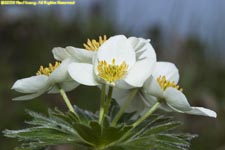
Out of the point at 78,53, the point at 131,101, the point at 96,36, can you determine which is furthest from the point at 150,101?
the point at 96,36

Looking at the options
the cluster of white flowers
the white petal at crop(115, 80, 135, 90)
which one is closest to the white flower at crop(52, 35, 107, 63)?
the cluster of white flowers

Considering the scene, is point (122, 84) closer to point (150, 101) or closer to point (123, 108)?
point (123, 108)

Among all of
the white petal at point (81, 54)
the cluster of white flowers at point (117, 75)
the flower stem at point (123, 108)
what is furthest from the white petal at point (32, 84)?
the flower stem at point (123, 108)

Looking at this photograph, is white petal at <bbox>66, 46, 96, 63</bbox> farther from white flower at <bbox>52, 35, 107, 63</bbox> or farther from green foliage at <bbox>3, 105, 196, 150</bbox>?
green foliage at <bbox>3, 105, 196, 150</bbox>

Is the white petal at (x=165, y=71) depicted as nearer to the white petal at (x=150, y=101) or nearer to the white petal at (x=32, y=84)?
the white petal at (x=150, y=101)

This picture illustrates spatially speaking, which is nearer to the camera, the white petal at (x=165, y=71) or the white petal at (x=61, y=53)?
the white petal at (x=61, y=53)

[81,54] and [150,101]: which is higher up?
[81,54]
